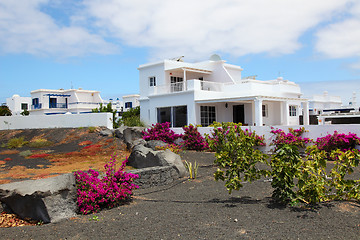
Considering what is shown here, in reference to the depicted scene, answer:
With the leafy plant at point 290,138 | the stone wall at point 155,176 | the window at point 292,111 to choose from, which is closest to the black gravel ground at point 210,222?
the stone wall at point 155,176

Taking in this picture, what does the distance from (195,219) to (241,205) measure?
124 centimetres

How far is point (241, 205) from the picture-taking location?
22.2 ft

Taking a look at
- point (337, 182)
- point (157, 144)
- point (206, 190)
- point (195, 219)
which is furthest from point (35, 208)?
point (157, 144)

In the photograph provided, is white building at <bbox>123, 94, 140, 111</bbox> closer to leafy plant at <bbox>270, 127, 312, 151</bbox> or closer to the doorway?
the doorway

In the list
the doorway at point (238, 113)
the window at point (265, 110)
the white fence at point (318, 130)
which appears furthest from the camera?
the doorway at point (238, 113)

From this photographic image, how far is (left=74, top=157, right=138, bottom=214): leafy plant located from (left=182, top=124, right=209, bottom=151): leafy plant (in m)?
10.2

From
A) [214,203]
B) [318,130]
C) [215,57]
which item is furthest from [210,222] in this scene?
[215,57]

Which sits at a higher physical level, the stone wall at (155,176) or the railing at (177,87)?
the railing at (177,87)

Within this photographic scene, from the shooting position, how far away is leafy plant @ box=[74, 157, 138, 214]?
22.4 ft

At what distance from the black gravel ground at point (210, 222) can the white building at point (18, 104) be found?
56597 mm

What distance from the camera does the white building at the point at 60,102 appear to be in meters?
50.3

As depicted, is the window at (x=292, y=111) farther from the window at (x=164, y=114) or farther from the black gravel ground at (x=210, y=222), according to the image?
the black gravel ground at (x=210, y=222)

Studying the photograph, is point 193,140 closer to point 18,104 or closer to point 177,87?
point 177,87

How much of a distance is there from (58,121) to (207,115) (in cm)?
1353
